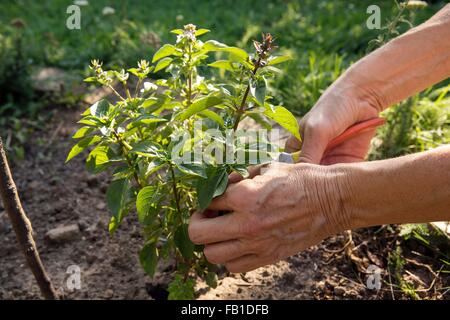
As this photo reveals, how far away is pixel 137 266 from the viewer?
2205 mm

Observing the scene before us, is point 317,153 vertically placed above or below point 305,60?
below

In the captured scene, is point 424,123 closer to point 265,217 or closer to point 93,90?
point 265,217

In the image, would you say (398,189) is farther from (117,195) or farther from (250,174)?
(117,195)

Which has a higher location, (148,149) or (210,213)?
(148,149)

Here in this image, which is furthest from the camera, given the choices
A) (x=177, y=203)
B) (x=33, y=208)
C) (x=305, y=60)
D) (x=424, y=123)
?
(x=305, y=60)

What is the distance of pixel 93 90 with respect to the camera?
349 cm

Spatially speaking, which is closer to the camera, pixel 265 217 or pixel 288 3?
pixel 265 217

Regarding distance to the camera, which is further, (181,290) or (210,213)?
(181,290)

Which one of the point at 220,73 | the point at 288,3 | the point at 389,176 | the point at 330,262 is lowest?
the point at 330,262

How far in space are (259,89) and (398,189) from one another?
48cm

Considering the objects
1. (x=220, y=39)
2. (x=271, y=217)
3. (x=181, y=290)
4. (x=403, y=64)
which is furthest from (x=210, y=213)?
(x=220, y=39)

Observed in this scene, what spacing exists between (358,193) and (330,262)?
804 millimetres

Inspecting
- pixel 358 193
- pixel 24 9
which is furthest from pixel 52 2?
pixel 358 193

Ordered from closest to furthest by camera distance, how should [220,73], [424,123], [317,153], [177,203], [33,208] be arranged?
1. [177,203]
2. [317,153]
3. [33,208]
4. [424,123]
5. [220,73]
